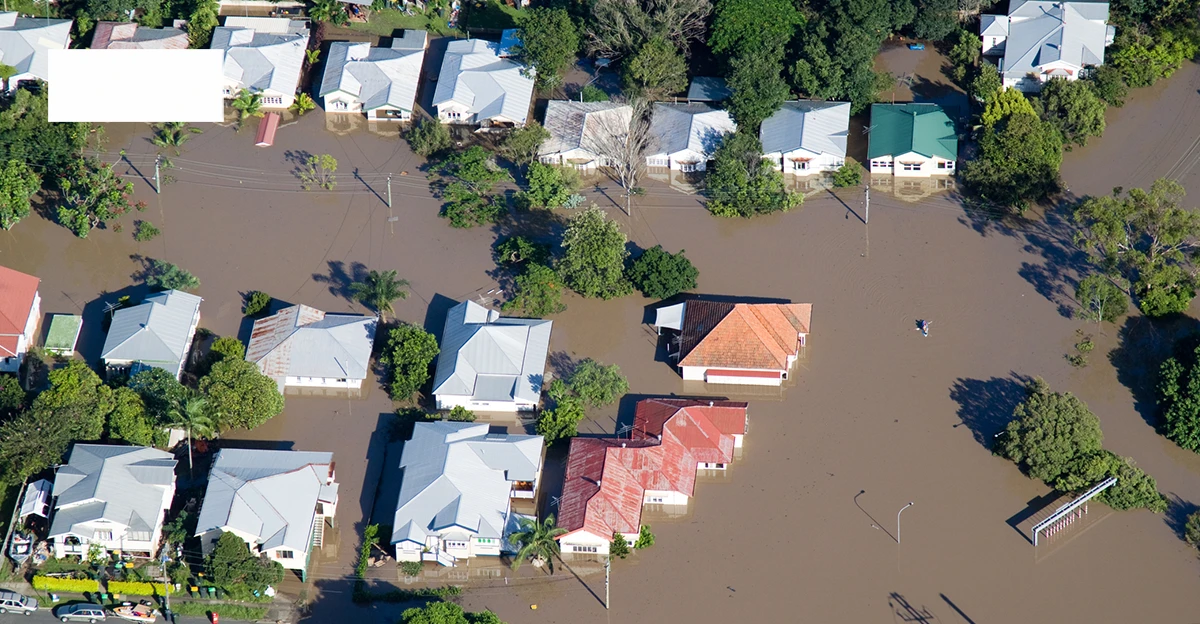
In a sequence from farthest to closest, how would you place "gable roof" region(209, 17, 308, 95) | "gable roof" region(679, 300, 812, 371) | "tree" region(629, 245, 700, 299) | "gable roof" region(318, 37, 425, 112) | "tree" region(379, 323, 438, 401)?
"gable roof" region(209, 17, 308, 95) → "gable roof" region(318, 37, 425, 112) → "tree" region(629, 245, 700, 299) → "gable roof" region(679, 300, 812, 371) → "tree" region(379, 323, 438, 401)

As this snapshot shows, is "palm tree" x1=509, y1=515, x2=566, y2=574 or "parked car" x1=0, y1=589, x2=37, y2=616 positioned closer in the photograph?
"parked car" x1=0, y1=589, x2=37, y2=616

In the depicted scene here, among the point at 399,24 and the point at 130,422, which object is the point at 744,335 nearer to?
the point at 130,422

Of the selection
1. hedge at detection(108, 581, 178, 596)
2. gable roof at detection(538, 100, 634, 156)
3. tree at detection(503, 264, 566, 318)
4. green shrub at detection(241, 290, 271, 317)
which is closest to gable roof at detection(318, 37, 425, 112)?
gable roof at detection(538, 100, 634, 156)

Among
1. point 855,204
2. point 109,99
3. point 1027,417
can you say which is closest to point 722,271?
point 855,204

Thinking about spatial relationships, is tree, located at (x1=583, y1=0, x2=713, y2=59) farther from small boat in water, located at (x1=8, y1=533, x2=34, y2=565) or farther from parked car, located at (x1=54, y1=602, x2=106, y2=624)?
parked car, located at (x1=54, y1=602, x2=106, y2=624)

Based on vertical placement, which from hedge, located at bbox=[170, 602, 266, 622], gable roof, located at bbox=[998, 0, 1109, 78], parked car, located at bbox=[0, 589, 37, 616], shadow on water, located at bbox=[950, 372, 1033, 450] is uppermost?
gable roof, located at bbox=[998, 0, 1109, 78]

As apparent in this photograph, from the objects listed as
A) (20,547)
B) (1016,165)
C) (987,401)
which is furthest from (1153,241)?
(20,547)

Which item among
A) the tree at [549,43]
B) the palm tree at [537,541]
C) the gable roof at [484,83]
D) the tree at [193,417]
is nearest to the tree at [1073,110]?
the tree at [549,43]

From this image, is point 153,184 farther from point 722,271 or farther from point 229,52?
point 722,271
